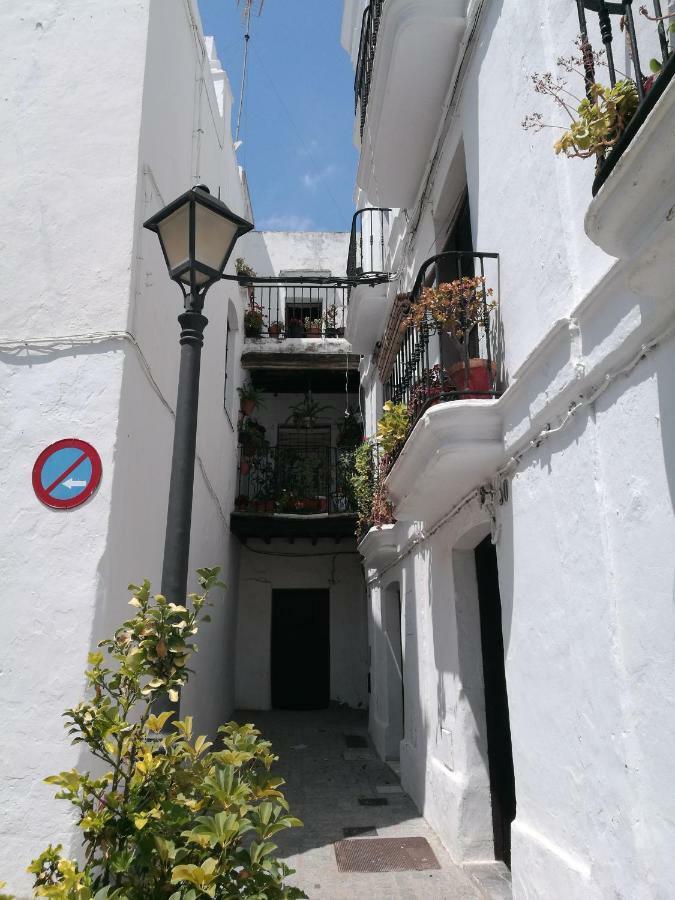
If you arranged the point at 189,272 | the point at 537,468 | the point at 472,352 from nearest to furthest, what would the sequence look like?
the point at 189,272 → the point at 537,468 → the point at 472,352

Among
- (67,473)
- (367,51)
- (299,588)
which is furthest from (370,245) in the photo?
(299,588)

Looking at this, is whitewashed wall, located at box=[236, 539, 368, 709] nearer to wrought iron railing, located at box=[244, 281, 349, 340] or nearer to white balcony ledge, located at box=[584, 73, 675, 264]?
wrought iron railing, located at box=[244, 281, 349, 340]

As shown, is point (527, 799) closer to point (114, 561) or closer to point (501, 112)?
point (114, 561)

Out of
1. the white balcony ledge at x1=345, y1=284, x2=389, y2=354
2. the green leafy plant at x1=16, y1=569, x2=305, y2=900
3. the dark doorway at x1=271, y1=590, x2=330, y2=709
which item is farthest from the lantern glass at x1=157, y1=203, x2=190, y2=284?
the dark doorway at x1=271, y1=590, x2=330, y2=709

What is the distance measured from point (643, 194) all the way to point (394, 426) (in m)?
3.96

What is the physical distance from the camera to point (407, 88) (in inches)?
230

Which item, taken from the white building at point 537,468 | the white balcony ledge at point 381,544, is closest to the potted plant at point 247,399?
the white balcony ledge at point 381,544

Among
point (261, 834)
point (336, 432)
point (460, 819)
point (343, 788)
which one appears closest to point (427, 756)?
point (460, 819)

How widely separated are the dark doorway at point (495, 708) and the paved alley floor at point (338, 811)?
0.49 m

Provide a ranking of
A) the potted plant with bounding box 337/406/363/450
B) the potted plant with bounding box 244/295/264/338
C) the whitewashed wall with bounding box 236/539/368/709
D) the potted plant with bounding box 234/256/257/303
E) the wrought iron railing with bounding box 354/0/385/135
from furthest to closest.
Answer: the potted plant with bounding box 244/295/264/338, the whitewashed wall with bounding box 236/539/368/709, the potted plant with bounding box 337/406/363/450, the potted plant with bounding box 234/256/257/303, the wrought iron railing with bounding box 354/0/385/135

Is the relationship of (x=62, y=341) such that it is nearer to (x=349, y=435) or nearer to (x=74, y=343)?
(x=74, y=343)

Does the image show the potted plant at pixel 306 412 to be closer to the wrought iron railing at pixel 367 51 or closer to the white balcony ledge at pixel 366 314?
the white balcony ledge at pixel 366 314

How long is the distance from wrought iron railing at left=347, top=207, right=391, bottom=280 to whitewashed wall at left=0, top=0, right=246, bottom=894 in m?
2.93

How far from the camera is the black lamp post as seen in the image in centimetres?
323
